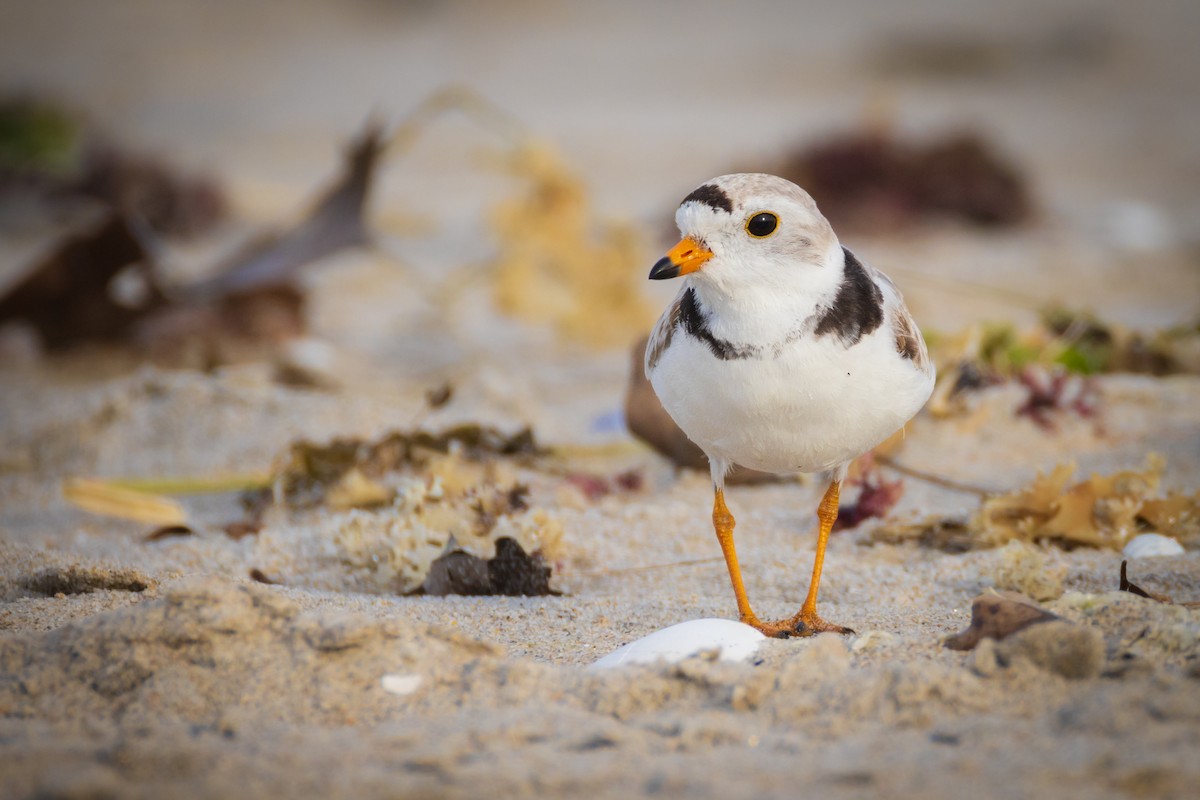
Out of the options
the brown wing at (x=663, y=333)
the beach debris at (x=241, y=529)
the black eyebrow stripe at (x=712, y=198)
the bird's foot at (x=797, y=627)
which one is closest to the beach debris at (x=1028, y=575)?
the bird's foot at (x=797, y=627)

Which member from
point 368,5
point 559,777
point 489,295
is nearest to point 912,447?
point 559,777

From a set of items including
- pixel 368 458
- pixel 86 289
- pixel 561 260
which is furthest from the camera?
pixel 561 260

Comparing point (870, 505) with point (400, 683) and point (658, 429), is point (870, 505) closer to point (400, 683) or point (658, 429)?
point (658, 429)

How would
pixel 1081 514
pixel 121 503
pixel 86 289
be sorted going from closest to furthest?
pixel 1081 514, pixel 121 503, pixel 86 289

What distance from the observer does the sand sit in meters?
1.92

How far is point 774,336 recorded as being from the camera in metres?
2.58

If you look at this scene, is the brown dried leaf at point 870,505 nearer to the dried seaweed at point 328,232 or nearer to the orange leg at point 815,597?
the orange leg at point 815,597

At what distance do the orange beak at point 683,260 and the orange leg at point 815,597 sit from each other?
81 cm

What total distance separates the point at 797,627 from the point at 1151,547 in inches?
43.1

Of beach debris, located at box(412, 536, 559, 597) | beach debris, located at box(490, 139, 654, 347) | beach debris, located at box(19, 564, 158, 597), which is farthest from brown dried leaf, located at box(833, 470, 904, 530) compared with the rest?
beach debris, located at box(490, 139, 654, 347)

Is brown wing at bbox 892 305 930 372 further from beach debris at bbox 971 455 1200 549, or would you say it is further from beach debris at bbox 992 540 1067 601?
beach debris at bbox 971 455 1200 549

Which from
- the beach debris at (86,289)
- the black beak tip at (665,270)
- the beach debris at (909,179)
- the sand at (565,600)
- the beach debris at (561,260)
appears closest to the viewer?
the sand at (565,600)

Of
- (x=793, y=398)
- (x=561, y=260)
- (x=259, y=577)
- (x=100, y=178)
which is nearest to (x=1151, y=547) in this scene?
(x=793, y=398)

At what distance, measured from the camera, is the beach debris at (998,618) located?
2.30 metres
